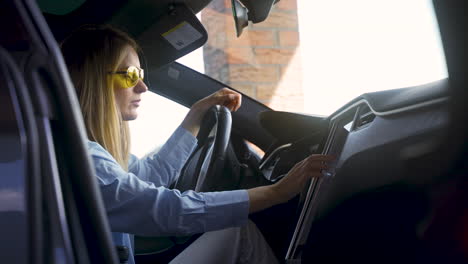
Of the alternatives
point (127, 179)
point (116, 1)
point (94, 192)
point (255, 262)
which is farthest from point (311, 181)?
point (116, 1)

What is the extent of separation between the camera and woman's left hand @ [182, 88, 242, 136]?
1518mm

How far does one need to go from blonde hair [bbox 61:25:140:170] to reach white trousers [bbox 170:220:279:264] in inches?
10.8

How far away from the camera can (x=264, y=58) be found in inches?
107

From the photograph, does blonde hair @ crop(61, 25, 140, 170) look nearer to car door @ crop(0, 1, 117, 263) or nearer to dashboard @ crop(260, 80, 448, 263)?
dashboard @ crop(260, 80, 448, 263)

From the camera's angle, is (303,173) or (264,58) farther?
(264,58)

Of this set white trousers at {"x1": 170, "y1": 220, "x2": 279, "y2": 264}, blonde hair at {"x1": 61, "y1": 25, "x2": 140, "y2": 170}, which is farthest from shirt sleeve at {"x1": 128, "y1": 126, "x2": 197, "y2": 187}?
white trousers at {"x1": 170, "y1": 220, "x2": 279, "y2": 264}

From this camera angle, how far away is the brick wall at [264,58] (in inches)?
104

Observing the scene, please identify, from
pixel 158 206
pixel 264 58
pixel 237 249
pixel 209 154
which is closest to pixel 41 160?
pixel 158 206

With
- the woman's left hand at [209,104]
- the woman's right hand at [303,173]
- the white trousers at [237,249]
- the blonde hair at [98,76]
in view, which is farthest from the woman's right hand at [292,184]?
the woman's left hand at [209,104]

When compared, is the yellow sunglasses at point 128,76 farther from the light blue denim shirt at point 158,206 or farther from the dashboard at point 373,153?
the dashboard at point 373,153

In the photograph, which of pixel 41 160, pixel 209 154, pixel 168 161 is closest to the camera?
pixel 41 160

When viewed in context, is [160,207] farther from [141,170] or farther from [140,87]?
[141,170]

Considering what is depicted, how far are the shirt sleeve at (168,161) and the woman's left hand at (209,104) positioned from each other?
1.0 inches

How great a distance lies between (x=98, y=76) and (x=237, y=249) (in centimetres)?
47
